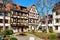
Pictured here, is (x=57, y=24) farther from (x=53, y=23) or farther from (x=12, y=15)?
(x=12, y=15)

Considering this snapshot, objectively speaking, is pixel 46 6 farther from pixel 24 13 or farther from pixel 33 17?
pixel 33 17

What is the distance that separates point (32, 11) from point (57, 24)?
1474 centimetres

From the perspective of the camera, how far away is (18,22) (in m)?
56.0

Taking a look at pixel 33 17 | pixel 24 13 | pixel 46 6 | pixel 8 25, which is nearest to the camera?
pixel 46 6

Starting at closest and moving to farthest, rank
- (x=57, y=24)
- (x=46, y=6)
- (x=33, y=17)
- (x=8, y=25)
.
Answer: (x=46, y=6) < (x=8, y=25) < (x=57, y=24) < (x=33, y=17)

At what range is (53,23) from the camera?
5781cm

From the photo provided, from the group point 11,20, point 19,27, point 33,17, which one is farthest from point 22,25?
→ point 33,17

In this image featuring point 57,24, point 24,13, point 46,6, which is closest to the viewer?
point 46,6

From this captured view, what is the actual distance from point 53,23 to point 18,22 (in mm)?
13201

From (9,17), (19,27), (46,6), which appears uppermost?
(46,6)

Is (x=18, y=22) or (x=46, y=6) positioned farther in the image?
(x=18, y=22)

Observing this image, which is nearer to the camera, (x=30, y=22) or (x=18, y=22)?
(x=18, y=22)

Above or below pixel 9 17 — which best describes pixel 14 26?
below

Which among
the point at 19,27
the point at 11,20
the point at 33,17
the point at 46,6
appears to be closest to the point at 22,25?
the point at 19,27
